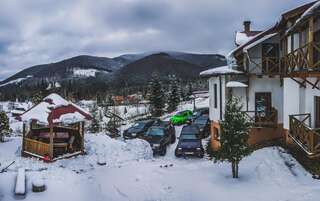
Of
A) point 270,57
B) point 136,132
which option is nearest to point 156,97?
point 136,132

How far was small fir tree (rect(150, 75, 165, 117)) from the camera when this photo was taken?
53594mm

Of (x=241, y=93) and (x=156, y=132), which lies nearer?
(x=241, y=93)

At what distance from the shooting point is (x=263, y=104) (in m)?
23.9

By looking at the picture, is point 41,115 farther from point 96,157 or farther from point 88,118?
point 96,157

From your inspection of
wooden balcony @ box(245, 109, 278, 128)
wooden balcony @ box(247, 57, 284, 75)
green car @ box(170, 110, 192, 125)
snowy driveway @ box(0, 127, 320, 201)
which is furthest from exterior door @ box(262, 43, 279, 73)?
green car @ box(170, 110, 192, 125)

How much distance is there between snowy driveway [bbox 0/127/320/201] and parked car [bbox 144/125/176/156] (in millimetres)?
2861

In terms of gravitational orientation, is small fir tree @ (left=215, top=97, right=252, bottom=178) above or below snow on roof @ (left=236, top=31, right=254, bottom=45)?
below

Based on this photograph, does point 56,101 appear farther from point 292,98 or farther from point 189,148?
point 292,98

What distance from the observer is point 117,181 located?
53.6 feet

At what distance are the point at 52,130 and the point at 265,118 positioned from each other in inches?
511

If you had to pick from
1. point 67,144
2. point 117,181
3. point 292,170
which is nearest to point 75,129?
point 67,144

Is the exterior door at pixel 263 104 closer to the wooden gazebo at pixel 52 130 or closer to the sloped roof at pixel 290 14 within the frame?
the sloped roof at pixel 290 14

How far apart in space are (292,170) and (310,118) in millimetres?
2921

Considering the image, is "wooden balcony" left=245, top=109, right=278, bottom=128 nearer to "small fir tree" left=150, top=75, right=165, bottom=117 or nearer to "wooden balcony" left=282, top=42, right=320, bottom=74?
"wooden balcony" left=282, top=42, right=320, bottom=74
